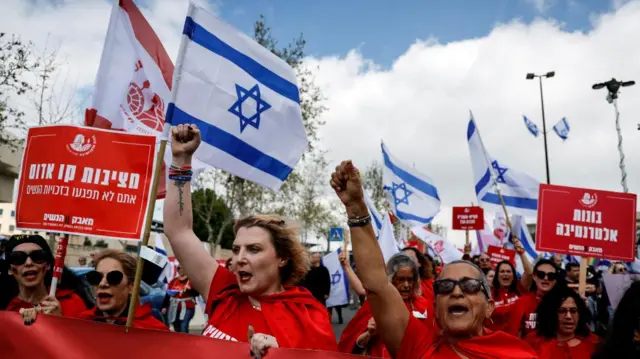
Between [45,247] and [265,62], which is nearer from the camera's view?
[45,247]

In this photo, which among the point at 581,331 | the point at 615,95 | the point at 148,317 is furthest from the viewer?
the point at 615,95

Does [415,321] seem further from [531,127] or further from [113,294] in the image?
[531,127]

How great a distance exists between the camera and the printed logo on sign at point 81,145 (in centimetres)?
354

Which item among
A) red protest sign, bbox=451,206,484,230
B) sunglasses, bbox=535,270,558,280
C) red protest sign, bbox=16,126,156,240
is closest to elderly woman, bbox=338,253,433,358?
sunglasses, bbox=535,270,558,280

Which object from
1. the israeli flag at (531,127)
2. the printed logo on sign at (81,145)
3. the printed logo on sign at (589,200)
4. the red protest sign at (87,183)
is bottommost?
the red protest sign at (87,183)

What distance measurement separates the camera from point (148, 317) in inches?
134

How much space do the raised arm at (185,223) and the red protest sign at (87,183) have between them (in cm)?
43

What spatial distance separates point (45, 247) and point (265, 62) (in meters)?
2.01

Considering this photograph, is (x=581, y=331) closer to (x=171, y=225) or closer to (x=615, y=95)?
(x=171, y=225)

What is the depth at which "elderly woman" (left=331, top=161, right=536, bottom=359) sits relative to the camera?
269 centimetres

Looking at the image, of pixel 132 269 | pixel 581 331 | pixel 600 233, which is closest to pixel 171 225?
pixel 132 269

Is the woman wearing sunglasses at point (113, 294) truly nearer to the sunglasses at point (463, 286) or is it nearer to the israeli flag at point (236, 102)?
the israeli flag at point (236, 102)

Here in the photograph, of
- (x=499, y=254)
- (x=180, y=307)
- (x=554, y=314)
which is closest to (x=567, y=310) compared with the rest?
(x=554, y=314)

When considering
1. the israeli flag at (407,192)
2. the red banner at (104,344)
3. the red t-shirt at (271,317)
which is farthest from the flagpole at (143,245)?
the israeli flag at (407,192)
